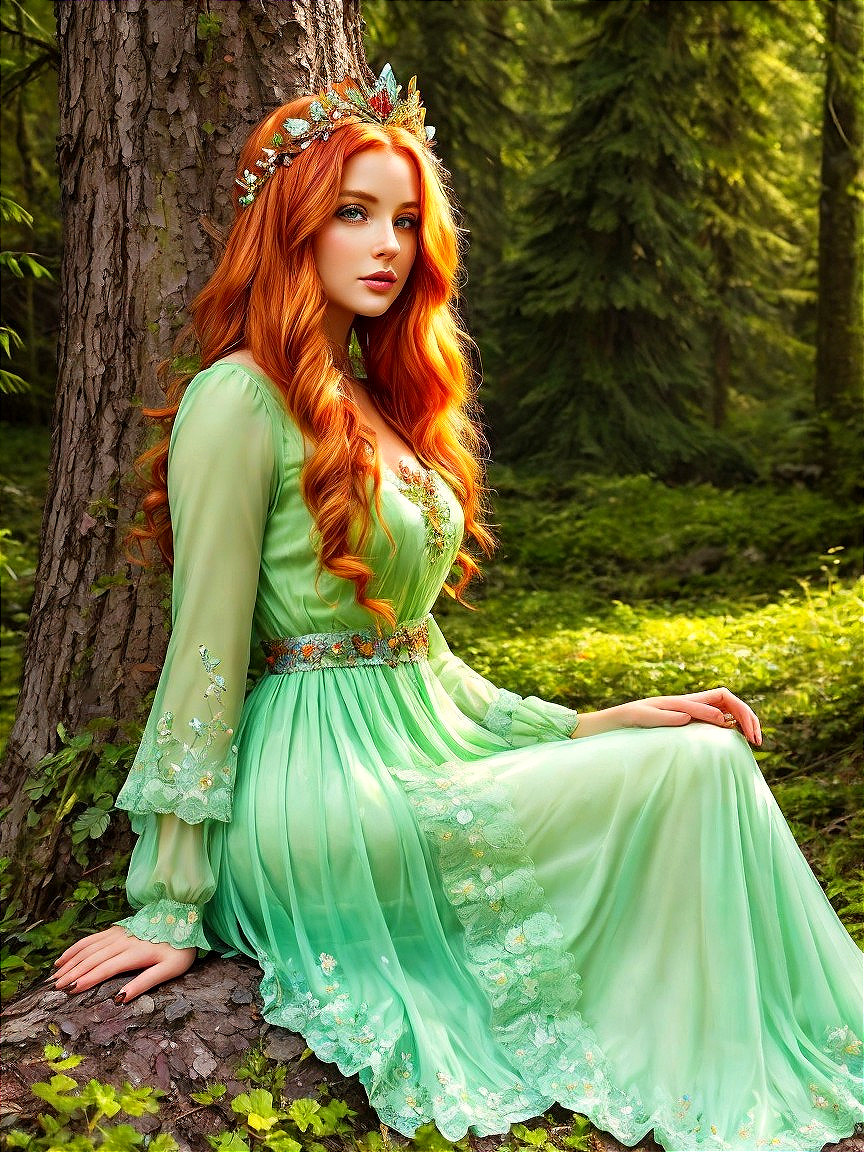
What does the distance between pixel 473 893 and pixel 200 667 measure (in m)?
0.68

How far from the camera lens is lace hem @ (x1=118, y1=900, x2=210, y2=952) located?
6.71 feet

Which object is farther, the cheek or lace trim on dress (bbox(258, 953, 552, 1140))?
the cheek

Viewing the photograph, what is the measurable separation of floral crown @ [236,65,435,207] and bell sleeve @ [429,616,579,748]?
3.36ft

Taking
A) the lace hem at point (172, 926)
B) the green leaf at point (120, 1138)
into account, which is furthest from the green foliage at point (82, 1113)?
the lace hem at point (172, 926)

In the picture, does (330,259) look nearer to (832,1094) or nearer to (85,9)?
(85,9)

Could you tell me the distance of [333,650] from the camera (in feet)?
7.47

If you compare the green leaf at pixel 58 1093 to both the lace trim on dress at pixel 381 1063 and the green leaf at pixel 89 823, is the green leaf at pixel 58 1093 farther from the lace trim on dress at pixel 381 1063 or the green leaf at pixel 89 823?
the green leaf at pixel 89 823

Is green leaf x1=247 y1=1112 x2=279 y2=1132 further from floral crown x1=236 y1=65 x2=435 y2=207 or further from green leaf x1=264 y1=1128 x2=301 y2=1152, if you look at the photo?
floral crown x1=236 y1=65 x2=435 y2=207

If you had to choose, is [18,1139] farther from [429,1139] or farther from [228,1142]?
[429,1139]

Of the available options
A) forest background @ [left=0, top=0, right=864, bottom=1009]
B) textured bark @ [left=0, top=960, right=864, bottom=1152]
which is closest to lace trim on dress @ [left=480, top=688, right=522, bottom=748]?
textured bark @ [left=0, top=960, right=864, bottom=1152]

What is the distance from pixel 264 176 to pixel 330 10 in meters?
0.79

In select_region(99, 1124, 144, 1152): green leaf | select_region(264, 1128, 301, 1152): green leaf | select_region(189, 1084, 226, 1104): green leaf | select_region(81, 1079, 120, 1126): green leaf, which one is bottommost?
select_region(264, 1128, 301, 1152): green leaf

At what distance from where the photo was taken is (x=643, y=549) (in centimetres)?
749

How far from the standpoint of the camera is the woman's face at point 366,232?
225cm
